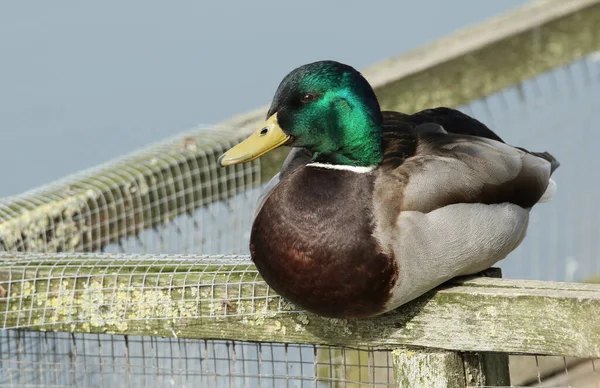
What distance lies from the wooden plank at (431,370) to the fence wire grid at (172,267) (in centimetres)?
10

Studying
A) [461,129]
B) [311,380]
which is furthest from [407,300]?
[461,129]

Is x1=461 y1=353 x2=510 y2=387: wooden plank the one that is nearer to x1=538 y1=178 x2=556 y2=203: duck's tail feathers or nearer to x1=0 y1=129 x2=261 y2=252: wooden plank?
x1=538 y1=178 x2=556 y2=203: duck's tail feathers

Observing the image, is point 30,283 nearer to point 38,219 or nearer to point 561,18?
point 38,219

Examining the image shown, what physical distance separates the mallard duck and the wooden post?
127 millimetres

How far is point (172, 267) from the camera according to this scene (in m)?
2.66

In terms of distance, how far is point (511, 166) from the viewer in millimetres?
2768

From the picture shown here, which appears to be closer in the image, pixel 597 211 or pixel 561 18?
Answer: pixel 561 18

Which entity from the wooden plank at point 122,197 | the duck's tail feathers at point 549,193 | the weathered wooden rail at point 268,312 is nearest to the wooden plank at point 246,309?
the weathered wooden rail at point 268,312

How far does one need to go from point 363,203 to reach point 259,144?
0.29m

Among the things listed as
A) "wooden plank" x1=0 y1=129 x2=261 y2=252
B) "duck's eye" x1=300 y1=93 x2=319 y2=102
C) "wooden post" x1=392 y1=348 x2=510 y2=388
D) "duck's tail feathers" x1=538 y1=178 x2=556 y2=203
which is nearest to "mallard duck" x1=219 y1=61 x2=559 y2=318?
"duck's eye" x1=300 y1=93 x2=319 y2=102

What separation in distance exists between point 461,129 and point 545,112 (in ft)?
3.14

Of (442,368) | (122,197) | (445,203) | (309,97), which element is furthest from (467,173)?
(122,197)

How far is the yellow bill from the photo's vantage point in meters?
2.52

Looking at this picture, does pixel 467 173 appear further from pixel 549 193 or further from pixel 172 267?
pixel 172 267
